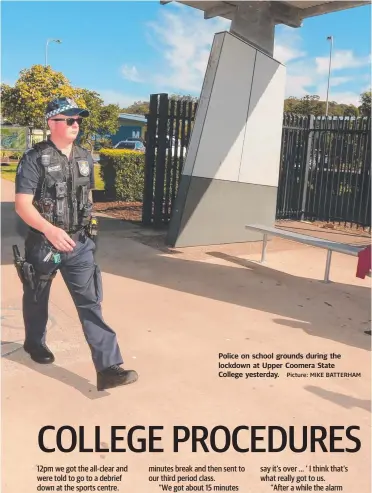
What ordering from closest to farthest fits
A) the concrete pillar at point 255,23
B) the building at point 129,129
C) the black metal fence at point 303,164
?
the concrete pillar at point 255,23 → the black metal fence at point 303,164 → the building at point 129,129

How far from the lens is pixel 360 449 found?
2920 mm

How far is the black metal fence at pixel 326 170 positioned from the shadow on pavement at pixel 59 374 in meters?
8.05

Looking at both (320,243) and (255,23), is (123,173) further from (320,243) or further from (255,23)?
(320,243)

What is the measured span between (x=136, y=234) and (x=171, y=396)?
5572mm

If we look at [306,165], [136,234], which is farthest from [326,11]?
[136,234]

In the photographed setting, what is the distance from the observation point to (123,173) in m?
11.9

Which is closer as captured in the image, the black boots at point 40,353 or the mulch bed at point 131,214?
the black boots at point 40,353

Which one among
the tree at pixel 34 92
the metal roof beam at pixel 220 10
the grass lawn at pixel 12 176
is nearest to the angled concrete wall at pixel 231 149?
the metal roof beam at pixel 220 10

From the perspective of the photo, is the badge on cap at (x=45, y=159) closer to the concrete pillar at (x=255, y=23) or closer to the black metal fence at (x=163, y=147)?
the concrete pillar at (x=255, y=23)

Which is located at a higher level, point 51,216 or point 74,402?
point 51,216

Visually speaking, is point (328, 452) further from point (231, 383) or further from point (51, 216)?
point (51, 216)

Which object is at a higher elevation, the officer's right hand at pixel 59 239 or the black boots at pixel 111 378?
the officer's right hand at pixel 59 239

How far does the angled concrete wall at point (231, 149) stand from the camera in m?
7.53

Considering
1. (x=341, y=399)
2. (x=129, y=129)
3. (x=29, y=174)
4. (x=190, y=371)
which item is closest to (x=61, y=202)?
(x=29, y=174)
